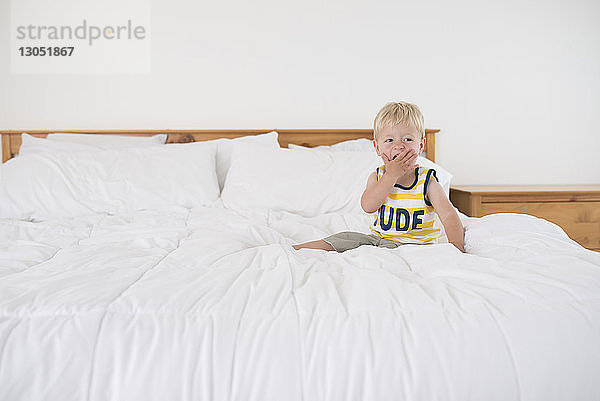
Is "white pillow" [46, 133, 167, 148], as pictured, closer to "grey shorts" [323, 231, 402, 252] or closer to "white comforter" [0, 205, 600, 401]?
"grey shorts" [323, 231, 402, 252]

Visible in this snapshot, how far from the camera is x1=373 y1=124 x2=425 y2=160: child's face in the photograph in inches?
57.6

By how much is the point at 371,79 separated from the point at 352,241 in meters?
1.54

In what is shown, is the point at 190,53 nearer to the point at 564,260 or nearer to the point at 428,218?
the point at 428,218

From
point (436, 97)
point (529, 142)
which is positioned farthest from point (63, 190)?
point (529, 142)

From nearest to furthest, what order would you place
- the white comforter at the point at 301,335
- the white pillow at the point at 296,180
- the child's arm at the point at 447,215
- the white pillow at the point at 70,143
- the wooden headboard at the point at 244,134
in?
the white comforter at the point at 301,335
the child's arm at the point at 447,215
the white pillow at the point at 296,180
the white pillow at the point at 70,143
the wooden headboard at the point at 244,134

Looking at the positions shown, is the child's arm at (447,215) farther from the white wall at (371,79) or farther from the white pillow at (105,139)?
the white pillow at (105,139)

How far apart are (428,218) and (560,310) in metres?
0.72

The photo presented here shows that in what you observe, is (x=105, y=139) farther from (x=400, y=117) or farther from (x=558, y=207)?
(x=558, y=207)

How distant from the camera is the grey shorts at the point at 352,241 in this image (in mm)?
1352

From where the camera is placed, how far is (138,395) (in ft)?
2.19

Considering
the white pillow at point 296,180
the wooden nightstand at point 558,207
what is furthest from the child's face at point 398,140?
the wooden nightstand at point 558,207

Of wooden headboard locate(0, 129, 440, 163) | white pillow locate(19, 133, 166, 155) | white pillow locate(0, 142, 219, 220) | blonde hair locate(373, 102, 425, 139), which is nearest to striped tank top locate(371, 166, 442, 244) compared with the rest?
blonde hair locate(373, 102, 425, 139)

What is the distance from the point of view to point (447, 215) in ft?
4.46

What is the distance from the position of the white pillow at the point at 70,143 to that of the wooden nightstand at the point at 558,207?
5.30ft
